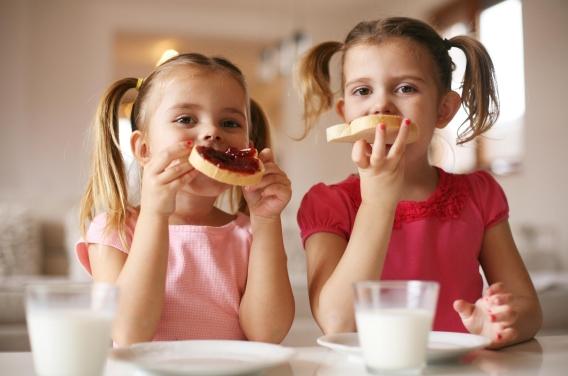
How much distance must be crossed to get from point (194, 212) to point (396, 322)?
81cm

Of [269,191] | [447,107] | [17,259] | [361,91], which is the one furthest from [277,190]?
[17,259]

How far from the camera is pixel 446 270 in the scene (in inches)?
58.2

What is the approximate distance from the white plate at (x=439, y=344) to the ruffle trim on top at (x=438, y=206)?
20.3 inches

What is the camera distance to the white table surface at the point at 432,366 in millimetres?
824

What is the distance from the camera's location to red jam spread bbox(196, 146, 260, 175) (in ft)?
3.83

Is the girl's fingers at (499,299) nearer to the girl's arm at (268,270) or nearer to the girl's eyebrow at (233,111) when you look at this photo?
the girl's arm at (268,270)

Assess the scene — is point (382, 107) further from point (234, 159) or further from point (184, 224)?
point (184, 224)

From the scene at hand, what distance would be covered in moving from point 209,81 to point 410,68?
1.44 ft

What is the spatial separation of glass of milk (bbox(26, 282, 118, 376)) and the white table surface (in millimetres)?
100

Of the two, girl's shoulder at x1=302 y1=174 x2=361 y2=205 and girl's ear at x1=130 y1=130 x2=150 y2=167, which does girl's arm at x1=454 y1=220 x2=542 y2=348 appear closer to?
girl's shoulder at x1=302 y1=174 x2=361 y2=205

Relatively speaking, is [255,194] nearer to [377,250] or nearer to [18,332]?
[377,250]

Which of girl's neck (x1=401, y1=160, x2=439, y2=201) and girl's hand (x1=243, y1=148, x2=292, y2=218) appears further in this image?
A: girl's neck (x1=401, y1=160, x2=439, y2=201)

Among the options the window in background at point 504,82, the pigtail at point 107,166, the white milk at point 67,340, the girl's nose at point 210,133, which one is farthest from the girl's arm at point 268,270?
the window in background at point 504,82

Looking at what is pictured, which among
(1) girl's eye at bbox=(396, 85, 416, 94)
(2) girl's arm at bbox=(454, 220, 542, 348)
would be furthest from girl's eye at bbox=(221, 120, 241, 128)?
(2) girl's arm at bbox=(454, 220, 542, 348)
